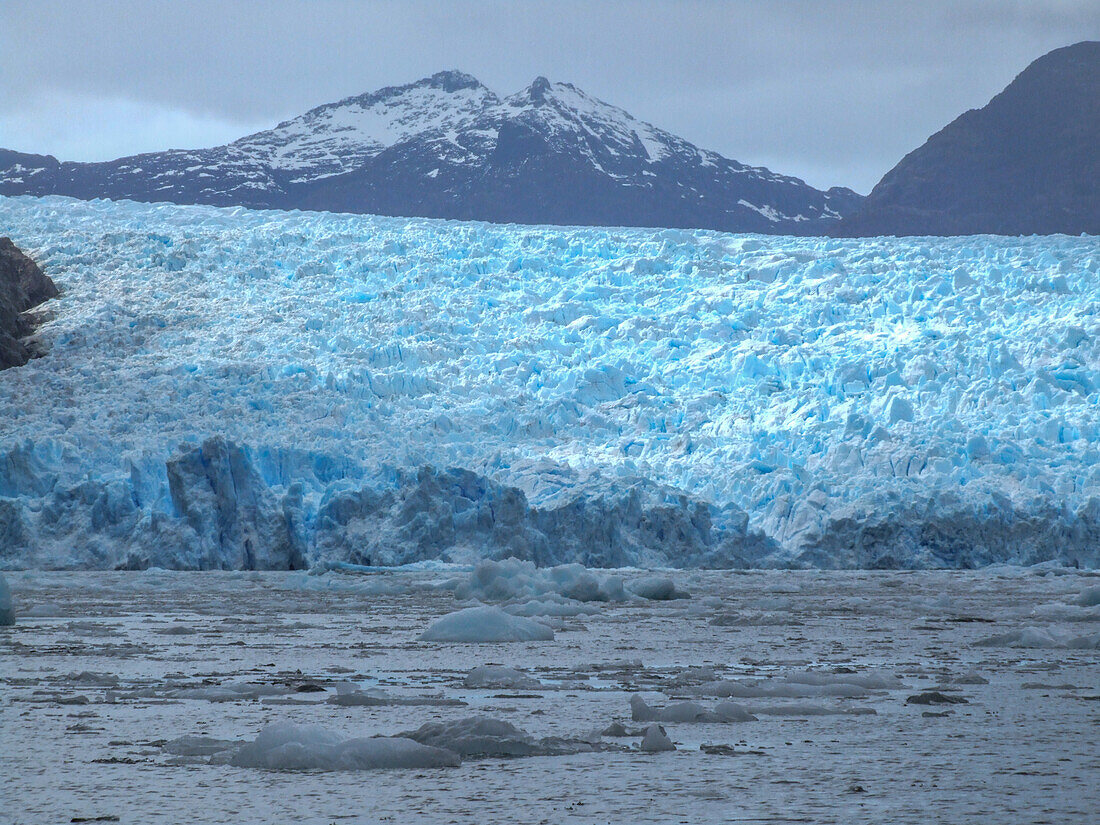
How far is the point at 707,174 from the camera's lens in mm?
60719

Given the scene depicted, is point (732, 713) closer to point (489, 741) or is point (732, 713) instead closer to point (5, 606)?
point (489, 741)

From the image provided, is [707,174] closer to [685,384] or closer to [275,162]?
[275,162]

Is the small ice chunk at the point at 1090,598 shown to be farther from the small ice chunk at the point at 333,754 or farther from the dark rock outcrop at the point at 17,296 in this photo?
the dark rock outcrop at the point at 17,296

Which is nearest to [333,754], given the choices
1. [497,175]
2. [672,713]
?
[672,713]

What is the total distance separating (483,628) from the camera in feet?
19.6

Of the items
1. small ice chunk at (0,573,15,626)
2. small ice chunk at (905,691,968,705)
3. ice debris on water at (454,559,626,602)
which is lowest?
ice debris on water at (454,559,626,602)

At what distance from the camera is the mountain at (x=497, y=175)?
53062 millimetres

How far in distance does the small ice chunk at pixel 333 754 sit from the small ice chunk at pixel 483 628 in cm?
325

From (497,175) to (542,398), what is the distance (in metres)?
41.2

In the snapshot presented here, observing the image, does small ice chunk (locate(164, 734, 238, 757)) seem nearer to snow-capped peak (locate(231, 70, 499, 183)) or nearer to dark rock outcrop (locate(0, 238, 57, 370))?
Answer: dark rock outcrop (locate(0, 238, 57, 370))

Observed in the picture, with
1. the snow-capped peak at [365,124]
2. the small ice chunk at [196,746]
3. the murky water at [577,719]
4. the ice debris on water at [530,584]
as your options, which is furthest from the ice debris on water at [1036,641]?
the snow-capped peak at [365,124]

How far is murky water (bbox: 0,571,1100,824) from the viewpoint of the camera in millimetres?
2152

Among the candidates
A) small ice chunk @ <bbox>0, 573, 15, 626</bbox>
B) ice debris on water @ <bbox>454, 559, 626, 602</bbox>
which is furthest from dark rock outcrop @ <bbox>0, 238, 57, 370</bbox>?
small ice chunk @ <bbox>0, 573, 15, 626</bbox>

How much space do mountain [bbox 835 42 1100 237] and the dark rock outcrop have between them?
3179cm
